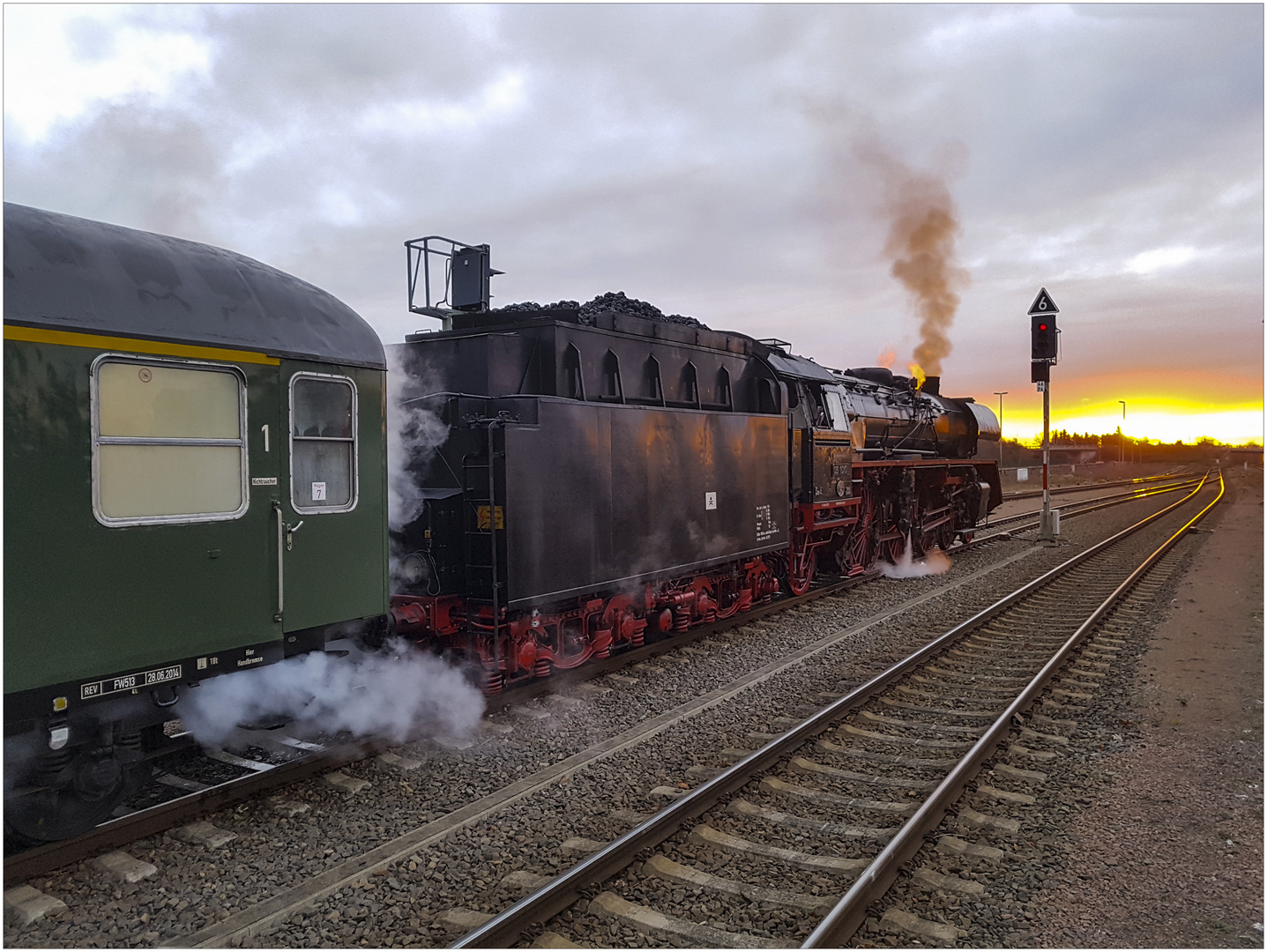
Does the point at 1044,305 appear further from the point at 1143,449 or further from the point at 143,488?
the point at 1143,449

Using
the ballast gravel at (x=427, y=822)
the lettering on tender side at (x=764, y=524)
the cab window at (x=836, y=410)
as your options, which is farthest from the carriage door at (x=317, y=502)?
the cab window at (x=836, y=410)

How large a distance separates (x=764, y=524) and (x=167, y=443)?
7247 mm

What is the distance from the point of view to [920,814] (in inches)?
175

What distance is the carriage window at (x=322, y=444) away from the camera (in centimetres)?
481

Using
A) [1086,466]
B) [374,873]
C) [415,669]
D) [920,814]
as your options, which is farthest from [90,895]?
[1086,466]

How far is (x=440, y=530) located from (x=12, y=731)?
10.9ft

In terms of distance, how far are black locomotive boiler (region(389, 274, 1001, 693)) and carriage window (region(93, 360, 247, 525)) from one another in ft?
6.80

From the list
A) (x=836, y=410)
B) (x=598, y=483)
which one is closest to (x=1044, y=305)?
(x=836, y=410)

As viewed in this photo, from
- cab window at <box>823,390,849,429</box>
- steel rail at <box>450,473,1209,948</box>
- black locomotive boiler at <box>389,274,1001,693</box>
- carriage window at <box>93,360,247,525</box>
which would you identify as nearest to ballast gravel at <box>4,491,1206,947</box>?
steel rail at <box>450,473,1209,948</box>

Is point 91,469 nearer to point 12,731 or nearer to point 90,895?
point 12,731

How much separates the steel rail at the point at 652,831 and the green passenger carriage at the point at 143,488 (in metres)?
2.17

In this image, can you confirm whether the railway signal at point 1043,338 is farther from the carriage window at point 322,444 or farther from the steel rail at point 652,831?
the carriage window at point 322,444

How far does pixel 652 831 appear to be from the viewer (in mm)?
4285

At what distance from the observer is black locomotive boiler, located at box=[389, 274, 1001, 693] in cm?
644
